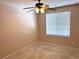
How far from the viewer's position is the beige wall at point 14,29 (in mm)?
3229

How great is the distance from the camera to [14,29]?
374 cm

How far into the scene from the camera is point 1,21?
314cm

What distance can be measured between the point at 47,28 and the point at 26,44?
5.46ft

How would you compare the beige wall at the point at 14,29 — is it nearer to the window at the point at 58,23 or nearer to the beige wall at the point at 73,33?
the window at the point at 58,23

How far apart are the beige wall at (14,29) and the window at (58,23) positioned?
1043mm

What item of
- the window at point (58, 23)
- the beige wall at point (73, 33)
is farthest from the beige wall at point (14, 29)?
the beige wall at point (73, 33)

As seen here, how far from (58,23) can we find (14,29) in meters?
2.53

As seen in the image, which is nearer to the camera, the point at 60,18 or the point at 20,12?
the point at 20,12

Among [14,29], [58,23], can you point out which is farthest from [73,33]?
[14,29]

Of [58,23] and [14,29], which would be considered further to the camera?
[58,23]

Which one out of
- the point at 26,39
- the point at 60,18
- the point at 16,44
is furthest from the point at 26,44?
the point at 60,18

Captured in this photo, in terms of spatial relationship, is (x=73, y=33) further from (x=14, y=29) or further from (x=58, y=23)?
(x=14, y=29)

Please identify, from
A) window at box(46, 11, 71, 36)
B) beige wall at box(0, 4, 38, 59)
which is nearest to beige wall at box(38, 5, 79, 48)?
window at box(46, 11, 71, 36)

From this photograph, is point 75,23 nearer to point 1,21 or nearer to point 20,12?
point 20,12
